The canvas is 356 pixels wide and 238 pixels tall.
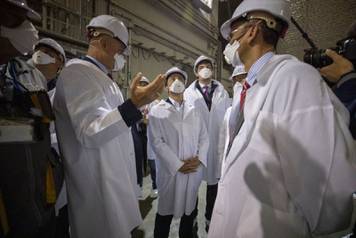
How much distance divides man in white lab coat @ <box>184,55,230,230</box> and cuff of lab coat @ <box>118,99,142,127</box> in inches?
76.8

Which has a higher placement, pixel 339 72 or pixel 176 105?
pixel 339 72

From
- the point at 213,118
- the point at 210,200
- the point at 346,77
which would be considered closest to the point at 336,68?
the point at 346,77

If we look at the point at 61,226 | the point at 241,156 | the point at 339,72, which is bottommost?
the point at 61,226

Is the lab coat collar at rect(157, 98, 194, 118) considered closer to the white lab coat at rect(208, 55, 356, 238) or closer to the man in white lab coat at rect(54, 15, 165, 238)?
the man in white lab coat at rect(54, 15, 165, 238)

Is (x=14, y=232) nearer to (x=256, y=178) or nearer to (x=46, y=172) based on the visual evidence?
(x=46, y=172)

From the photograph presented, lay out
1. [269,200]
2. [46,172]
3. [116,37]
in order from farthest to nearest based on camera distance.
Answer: [116,37] → [46,172] → [269,200]

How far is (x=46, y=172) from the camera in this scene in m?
1.35

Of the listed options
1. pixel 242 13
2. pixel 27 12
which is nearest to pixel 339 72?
pixel 242 13

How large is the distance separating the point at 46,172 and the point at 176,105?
165 centimetres

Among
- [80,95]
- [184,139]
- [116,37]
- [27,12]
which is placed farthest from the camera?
[184,139]

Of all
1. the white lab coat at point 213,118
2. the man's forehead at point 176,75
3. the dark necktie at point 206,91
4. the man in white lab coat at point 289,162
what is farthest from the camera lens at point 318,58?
the dark necktie at point 206,91

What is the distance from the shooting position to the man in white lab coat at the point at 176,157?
2.45 meters

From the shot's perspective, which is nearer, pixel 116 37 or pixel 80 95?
pixel 80 95

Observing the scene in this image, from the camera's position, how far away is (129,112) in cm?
142
